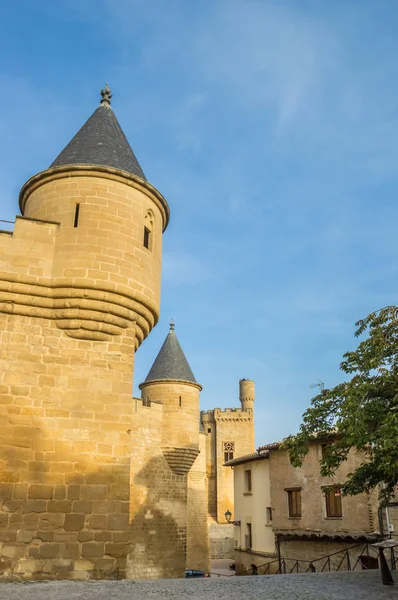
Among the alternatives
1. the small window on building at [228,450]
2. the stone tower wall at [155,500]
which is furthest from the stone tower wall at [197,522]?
the small window on building at [228,450]

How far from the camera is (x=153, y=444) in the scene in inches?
828

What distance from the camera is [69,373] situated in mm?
8531

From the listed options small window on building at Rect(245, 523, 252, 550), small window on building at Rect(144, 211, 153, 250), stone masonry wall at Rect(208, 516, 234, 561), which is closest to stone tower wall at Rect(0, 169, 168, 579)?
small window on building at Rect(144, 211, 153, 250)

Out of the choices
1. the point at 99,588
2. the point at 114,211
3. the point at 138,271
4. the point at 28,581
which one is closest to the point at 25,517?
the point at 28,581

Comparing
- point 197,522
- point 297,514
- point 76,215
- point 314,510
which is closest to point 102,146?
point 76,215

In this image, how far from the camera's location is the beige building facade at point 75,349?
7.76m

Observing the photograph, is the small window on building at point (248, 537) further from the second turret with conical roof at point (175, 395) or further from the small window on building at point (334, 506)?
the second turret with conical roof at point (175, 395)

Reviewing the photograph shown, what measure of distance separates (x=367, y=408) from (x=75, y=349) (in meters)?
5.03

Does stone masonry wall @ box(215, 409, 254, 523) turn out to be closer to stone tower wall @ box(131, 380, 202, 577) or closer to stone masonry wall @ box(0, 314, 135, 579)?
stone tower wall @ box(131, 380, 202, 577)

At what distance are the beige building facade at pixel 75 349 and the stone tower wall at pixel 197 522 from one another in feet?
63.2

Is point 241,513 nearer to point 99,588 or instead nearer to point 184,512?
point 184,512

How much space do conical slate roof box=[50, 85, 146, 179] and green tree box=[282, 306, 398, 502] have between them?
538 centimetres

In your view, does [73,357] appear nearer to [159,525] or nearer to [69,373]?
[69,373]

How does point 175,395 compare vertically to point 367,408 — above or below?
above
